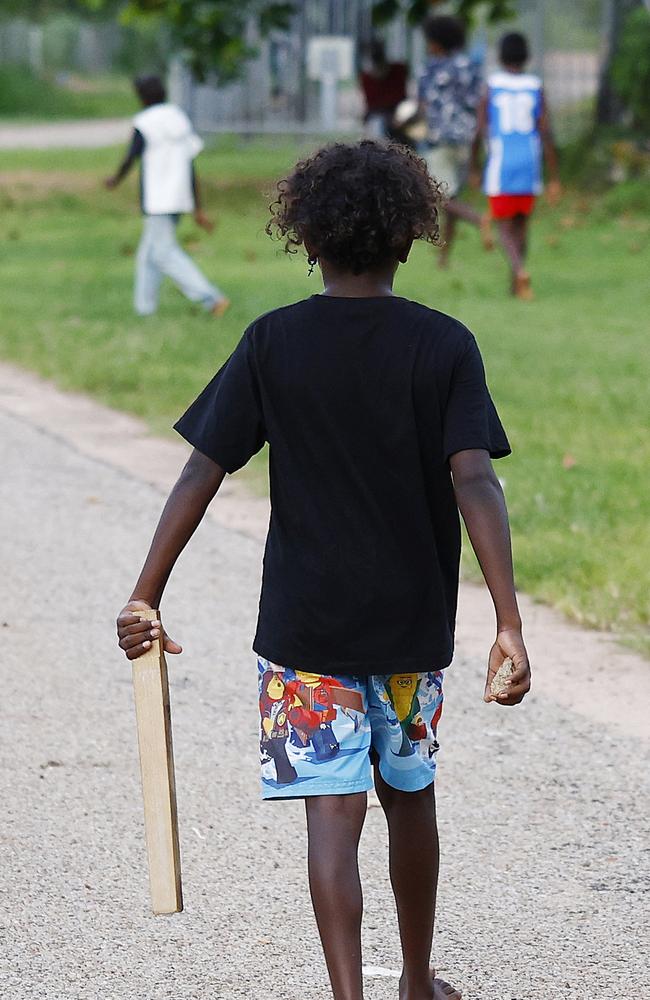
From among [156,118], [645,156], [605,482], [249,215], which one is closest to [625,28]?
[645,156]

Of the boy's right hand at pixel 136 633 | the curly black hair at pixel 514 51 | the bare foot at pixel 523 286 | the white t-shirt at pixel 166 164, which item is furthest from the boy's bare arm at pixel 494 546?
the curly black hair at pixel 514 51

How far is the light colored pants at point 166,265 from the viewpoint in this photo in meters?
11.4

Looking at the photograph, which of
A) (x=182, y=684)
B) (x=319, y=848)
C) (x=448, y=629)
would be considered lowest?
(x=182, y=684)

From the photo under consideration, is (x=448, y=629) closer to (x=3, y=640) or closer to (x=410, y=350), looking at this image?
(x=410, y=350)

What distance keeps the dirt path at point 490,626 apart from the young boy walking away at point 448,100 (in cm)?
576

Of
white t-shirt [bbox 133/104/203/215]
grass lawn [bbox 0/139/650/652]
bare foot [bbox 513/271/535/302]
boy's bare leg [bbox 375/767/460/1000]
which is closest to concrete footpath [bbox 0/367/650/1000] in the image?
boy's bare leg [bbox 375/767/460/1000]

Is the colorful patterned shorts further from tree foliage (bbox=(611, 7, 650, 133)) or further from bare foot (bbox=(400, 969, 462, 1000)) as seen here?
tree foliage (bbox=(611, 7, 650, 133))

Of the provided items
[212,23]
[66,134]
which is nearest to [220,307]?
[212,23]

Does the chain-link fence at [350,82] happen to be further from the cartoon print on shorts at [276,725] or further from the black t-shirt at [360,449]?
the cartoon print on shorts at [276,725]

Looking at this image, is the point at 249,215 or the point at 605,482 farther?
the point at 249,215

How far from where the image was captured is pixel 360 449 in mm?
2816

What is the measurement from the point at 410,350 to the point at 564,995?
50.3 inches

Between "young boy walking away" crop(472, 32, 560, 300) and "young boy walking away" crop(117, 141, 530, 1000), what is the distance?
9943mm

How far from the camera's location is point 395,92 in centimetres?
1956
